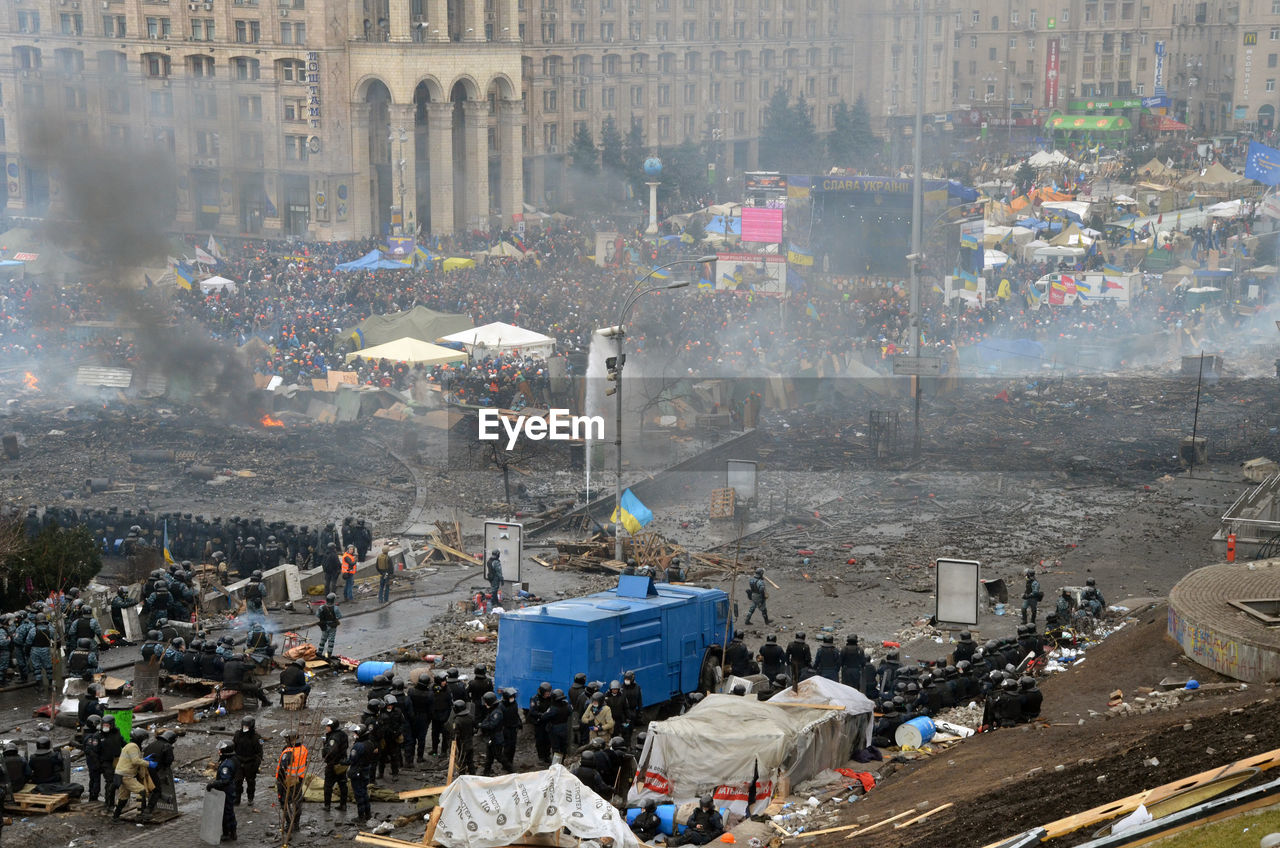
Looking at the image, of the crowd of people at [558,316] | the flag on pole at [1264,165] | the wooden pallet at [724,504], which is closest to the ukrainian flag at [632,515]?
the wooden pallet at [724,504]

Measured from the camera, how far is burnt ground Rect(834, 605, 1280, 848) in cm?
1412

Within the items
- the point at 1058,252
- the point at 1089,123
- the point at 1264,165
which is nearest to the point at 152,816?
the point at 1058,252

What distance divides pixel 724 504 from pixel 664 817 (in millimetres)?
15876

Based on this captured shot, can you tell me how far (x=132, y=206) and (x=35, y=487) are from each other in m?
18.6

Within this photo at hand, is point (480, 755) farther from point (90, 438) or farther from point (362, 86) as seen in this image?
point (362, 86)

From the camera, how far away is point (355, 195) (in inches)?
2682

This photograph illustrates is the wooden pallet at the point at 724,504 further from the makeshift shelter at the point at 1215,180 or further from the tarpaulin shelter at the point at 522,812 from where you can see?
the makeshift shelter at the point at 1215,180

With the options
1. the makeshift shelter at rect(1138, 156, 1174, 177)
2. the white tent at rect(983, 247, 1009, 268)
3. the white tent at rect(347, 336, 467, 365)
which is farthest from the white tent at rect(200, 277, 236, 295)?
the makeshift shelter at rect(1138, 156, 1174, 177)

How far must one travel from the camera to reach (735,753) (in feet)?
55.2

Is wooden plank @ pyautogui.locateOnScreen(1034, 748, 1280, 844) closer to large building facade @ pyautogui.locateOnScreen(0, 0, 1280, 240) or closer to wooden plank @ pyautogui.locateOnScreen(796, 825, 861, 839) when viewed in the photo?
wooden plank @ pyautogui.locateOnScreen(796, 825, 861, 839)

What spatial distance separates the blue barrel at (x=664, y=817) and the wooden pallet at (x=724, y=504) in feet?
51.0

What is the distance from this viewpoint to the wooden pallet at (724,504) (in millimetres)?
31859

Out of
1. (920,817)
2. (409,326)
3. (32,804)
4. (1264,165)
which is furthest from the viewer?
(1264,165)

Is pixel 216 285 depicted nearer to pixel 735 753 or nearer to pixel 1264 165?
pixel 735 753
